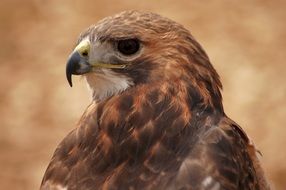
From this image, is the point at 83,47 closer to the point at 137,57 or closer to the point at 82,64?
the point at 82,64

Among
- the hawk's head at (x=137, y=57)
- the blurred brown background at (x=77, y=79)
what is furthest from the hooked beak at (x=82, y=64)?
the blurred brown background at (x=77, y=79)

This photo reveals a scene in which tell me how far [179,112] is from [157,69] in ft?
0.79

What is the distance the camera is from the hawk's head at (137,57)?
4.41 metres

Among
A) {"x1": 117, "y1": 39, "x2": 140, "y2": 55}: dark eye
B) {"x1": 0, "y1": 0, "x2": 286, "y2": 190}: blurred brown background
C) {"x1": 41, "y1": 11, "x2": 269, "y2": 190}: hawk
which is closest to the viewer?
{"x1": 41, "y1": 11, "x2": 269, "y2": 190}: hawk

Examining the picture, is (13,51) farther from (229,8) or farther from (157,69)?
(157,69)

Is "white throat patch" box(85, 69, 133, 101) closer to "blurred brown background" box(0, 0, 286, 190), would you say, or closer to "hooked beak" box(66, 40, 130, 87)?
"hooked beak" box(66, 40, 130, 87)

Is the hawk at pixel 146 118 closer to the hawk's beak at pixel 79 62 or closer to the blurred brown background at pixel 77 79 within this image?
the hawk's beak at pixel 79 62

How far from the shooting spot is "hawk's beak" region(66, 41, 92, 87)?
14.6 feet

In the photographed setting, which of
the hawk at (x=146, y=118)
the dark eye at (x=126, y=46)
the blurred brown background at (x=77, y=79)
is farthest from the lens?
the blurred brown background at (x=77, y=79)

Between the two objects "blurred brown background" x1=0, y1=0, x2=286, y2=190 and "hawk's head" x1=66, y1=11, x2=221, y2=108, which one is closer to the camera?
"hawk's head" x1=66, y1=11, x2=221, y2=108

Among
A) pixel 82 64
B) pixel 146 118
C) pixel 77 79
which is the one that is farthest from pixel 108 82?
pixel 77 79

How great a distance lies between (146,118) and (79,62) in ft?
1.42

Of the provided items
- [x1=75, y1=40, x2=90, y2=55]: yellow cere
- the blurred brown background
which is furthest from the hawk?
the blurred brown background

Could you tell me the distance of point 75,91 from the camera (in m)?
9.91
